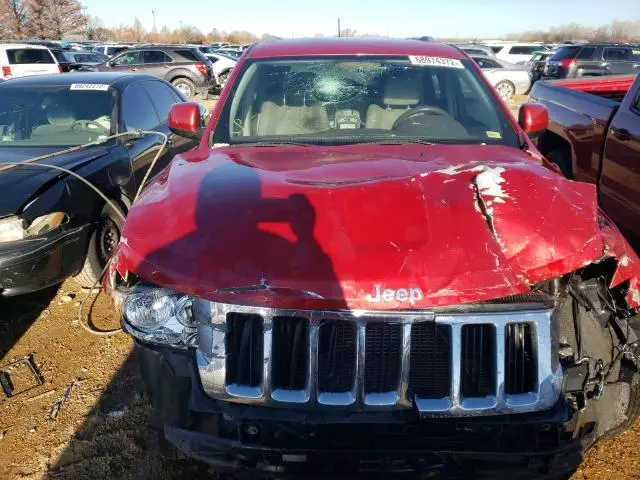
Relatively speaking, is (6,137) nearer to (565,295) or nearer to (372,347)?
(372,347)

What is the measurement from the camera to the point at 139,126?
17.2 feet

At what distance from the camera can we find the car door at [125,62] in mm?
17594

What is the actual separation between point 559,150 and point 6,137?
523 cm

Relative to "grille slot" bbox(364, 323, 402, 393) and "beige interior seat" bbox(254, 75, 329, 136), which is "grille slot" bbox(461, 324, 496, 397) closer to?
"grille slot" bbox(364, 323, 402, 393)

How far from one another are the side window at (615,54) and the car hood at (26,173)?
16.9 meters

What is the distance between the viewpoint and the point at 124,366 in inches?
134

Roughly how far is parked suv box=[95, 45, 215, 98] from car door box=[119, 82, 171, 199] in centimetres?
1237

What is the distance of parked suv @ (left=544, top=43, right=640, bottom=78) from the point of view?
16375mm

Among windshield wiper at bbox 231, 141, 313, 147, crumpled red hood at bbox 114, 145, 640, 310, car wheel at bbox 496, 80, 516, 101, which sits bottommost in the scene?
car wheel at bbox 496, 80, 516, 101

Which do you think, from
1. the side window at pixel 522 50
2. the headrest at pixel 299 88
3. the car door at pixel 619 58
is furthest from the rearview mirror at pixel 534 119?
the side window at pixel 522 50

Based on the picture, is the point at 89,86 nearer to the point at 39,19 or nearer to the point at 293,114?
the point at 293,114

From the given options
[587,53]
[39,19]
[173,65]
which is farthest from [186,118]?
[39,19]

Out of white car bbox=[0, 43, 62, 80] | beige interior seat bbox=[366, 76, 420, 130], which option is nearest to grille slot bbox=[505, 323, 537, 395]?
beige interior seat bbox=[366, 76, 420, 130]

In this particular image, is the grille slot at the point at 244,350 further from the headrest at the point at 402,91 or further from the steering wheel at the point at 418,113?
the headrest at the point at 402,91
